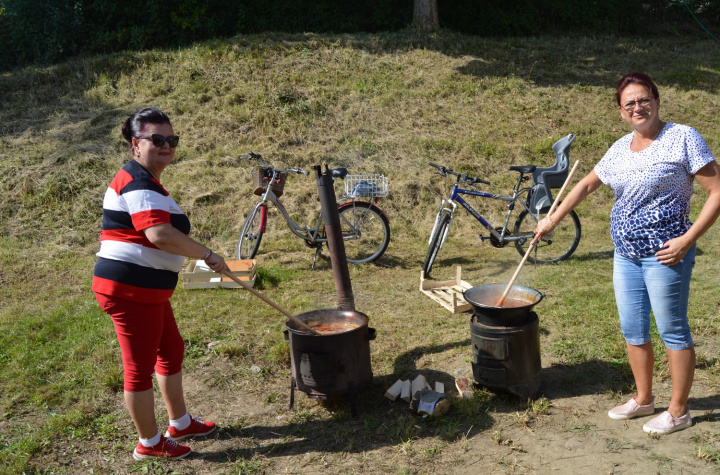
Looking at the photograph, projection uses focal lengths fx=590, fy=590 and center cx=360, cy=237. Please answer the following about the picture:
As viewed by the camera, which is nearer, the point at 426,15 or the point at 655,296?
the point at 655,296

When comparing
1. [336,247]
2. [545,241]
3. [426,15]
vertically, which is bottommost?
[545,241]

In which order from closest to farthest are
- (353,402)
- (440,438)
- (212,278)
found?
1. (440,438)
2. (353,402)
3. (212,278)

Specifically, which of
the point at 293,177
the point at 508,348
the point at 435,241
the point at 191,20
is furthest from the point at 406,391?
the point at 191,20

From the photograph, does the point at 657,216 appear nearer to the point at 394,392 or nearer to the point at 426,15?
the point at 394,392

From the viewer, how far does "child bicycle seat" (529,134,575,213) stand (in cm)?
727

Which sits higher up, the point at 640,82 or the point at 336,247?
the point at 640,82

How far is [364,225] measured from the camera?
297 inches

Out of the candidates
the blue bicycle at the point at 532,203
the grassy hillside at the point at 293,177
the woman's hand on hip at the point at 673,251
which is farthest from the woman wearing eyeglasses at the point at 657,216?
the blue bicycle at the point at 532,203

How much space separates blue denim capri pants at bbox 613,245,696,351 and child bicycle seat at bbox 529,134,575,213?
157 inches

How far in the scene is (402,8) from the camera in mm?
15797

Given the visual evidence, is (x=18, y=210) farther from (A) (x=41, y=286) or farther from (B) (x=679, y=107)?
(B) (x=679, y=107)

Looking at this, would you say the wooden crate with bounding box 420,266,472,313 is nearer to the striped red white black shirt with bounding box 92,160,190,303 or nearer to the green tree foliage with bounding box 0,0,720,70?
the striped red white black shirt with bounding box 92,160,190,303

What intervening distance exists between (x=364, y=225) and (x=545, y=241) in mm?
2291

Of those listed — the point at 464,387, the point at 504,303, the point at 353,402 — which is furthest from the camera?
the point at 504,303
